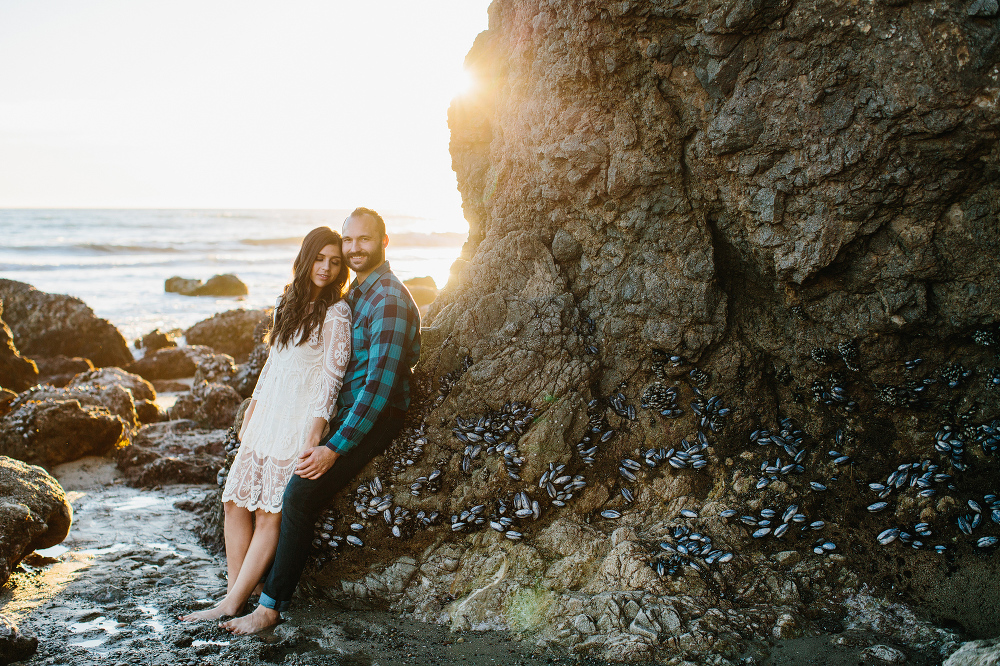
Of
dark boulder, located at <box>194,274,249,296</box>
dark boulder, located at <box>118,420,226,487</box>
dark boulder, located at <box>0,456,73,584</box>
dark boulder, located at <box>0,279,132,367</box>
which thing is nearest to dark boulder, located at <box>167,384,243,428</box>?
dark boulder, located at <box>118,420,226,487</box>

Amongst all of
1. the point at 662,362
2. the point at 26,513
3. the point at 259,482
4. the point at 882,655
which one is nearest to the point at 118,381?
the point at 26,513

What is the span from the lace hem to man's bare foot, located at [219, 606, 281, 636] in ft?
2.02

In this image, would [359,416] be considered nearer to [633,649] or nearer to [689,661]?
[633,649]

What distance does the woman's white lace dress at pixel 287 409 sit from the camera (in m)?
4.19

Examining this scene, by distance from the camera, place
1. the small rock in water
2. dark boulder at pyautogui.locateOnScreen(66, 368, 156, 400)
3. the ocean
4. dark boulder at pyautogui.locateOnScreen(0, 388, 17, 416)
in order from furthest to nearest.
A: 1. the ocean
2. dark boulder at pyautogui.locateOnScreen(66, 368, 156, 400)
3. dark boulder at pyautogui.locateOnScreen(0, 388, 17, 416)
4. the small rock in water

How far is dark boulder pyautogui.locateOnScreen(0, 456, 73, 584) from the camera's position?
448 centimetres

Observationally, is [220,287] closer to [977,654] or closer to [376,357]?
[376,357]

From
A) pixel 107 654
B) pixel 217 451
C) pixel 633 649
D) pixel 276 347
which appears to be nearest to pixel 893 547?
pixel 633 649

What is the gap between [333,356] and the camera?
14.0 ft

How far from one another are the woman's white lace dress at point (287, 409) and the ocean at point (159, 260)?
1273 centimetres

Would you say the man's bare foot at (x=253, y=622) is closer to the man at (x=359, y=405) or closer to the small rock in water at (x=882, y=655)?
the man at (x=359, y=405)

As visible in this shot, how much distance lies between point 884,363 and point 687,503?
155 centimetres

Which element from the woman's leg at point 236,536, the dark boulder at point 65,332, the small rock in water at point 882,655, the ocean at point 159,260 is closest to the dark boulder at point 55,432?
the woman's leg at point 236,536

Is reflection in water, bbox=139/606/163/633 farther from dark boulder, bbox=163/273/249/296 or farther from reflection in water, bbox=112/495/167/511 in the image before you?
dark boulder, bbox=163/273/249/296
